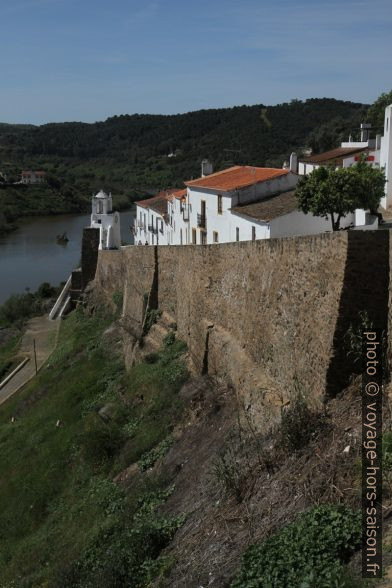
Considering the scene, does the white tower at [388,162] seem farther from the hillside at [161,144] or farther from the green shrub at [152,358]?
the hillside at [161,144]

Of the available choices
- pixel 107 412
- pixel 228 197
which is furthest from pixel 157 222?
pixel 107 412

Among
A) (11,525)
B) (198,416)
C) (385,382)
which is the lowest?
(11,525)

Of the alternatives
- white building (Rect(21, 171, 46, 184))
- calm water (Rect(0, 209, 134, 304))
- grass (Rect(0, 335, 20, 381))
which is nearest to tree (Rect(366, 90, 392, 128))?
calm water (Rect(0, 209, 134, 304))

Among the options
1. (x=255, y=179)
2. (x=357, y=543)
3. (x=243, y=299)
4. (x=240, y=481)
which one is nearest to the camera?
(x=357, y=543)

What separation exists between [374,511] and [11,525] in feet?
27.5

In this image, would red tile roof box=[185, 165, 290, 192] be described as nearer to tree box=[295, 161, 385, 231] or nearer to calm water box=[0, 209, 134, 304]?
tree box=[295, 161, 385, 231]

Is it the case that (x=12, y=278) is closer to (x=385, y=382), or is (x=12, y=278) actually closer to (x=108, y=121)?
(x=385, y=382)

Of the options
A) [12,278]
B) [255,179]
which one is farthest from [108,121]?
[255,179]

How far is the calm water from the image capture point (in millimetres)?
43531

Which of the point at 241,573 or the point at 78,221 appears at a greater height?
the point at 78,221

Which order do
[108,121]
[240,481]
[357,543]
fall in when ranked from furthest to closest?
1. [108,121]
2. [240,481]
3. [357,543]

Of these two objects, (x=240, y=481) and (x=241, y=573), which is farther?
(x=240, y=481)

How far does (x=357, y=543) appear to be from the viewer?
4.38 meters

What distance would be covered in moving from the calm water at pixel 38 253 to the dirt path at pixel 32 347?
11.3 metres
